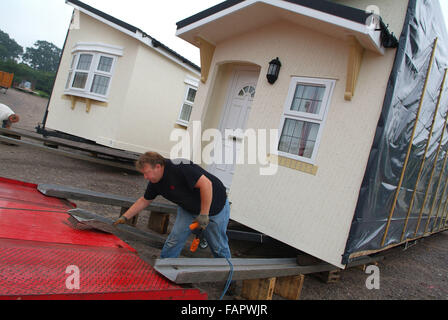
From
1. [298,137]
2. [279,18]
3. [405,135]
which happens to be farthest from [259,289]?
[279,18]

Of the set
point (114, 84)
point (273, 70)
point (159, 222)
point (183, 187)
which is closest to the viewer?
point (183, 187)

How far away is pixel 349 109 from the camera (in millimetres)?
4766

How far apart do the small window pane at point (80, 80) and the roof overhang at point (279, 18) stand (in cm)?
509

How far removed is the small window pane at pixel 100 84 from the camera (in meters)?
10.5

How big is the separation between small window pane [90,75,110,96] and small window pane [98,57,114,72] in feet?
0.89

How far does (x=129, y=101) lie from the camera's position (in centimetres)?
1023

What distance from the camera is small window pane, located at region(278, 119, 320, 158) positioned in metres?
5.14

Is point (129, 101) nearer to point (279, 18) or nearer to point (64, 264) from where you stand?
point (279, 18)

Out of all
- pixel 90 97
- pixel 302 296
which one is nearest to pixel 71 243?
pixel 302 296

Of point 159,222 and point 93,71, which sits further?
point 93,71

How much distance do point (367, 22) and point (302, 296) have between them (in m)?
3.67

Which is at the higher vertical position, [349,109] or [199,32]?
[199,32]

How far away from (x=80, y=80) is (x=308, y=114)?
27.6 ft
